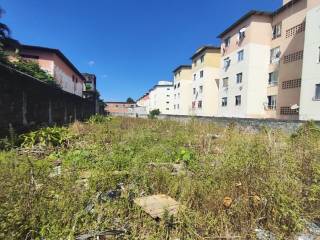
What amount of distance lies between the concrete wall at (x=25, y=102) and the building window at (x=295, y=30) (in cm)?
2057

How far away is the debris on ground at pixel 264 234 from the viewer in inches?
107

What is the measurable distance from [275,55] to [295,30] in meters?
3.11

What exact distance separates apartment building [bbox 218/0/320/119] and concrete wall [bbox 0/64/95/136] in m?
18.3

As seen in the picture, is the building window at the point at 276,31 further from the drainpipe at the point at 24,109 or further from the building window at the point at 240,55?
the drainpipe at the point at 24,109

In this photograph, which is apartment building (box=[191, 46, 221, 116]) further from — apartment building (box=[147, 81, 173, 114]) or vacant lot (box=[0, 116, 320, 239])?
vacant lot (box=[0, 116, 320, 239])

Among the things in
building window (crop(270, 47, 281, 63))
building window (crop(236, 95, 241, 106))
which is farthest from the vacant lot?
building window (crop(236, 95, 241, 106))

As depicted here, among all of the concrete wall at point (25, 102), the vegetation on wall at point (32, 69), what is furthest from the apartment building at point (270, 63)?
the vegetation on wall at point (32, 69)

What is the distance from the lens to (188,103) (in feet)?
142

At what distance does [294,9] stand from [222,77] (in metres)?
11.1

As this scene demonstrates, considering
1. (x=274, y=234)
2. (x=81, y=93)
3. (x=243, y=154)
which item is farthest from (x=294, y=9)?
(x=81, y=93)

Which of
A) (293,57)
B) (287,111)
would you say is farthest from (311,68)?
(287,111)

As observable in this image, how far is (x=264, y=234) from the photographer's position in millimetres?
2791

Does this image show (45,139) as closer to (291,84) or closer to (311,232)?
(311,232)

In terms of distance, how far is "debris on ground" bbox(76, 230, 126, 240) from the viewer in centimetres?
247
